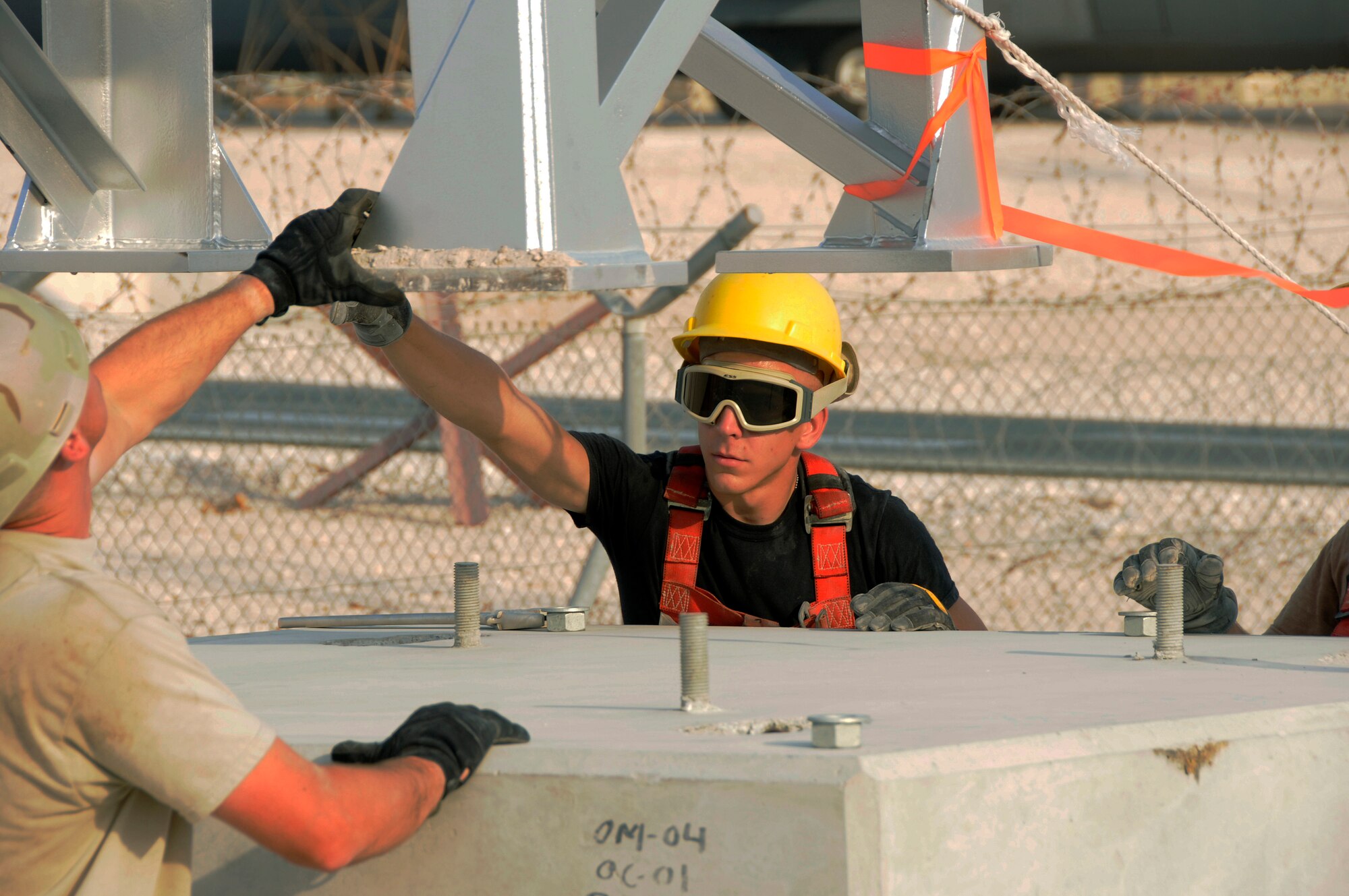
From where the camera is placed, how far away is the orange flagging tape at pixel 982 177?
2707mm

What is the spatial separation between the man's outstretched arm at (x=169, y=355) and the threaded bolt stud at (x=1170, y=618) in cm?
171

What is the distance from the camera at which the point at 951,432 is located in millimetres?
7430

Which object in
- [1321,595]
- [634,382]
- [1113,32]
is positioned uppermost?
[1113,32]

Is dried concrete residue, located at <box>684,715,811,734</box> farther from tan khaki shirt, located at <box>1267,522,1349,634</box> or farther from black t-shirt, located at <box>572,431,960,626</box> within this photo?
tan khaki shirt, located at <box>1267,522,1349,634</box>

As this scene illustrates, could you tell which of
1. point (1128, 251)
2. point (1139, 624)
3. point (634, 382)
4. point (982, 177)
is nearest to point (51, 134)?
point (982, 177)

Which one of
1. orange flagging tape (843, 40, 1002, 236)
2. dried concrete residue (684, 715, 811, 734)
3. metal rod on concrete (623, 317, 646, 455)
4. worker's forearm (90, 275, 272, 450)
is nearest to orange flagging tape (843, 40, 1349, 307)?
orange flagging tape (843, 40, 1002, 236)

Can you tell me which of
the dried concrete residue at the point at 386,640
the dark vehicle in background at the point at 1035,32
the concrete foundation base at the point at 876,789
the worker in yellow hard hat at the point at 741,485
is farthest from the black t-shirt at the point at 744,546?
the dark vehicle in background at the point at 1035,32

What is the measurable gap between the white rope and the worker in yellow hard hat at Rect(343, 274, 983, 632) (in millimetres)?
1051

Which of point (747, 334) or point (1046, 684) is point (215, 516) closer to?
point (747, 334)

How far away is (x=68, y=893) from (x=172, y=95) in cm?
158

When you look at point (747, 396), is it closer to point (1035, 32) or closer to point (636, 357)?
point (636, 357)

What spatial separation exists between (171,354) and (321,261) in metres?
0.29

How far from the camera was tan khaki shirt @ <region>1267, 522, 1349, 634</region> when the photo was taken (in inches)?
148

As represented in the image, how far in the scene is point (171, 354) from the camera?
8.09ft
